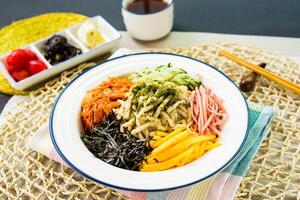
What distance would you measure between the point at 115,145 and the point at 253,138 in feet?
1.30

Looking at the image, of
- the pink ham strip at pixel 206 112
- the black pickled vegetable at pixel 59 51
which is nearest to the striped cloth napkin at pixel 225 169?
the pink ham strip at pixel 206 112

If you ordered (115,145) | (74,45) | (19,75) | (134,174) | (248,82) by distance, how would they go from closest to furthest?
1. (134,174)
2. (115,145)
3. (248,82)
4. (19,75)
5. (74,45)

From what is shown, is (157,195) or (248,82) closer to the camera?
(157,195)

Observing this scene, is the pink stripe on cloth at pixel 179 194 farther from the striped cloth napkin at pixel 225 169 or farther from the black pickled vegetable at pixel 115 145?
the black pickled vegetable at pixel 115 145

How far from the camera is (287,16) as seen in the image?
73.6 inches

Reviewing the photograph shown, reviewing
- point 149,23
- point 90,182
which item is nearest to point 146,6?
point 149,23

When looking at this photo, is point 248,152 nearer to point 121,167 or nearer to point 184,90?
point 184,90

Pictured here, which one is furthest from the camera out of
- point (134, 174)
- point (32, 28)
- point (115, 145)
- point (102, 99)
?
point (32, 28)

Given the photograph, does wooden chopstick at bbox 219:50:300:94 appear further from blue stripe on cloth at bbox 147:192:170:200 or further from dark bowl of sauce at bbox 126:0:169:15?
blue stripe on cloth at bbox 147:192:170:200

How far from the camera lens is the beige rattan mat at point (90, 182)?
117 centimetres

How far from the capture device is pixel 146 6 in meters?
1.74

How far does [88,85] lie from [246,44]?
0.72m

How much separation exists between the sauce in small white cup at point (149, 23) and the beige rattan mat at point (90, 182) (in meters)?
0.30

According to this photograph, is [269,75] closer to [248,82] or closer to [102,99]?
[248,82]
